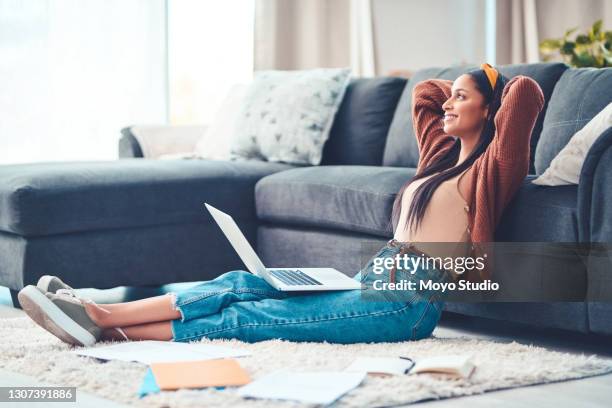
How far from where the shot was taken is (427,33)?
6.10m


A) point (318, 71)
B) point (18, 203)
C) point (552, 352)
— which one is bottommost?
point (552, 352)

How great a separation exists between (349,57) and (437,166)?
A: 3.21 metres

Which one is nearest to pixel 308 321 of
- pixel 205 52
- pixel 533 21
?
pixel 205 52

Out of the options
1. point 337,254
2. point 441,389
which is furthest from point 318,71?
point 441,389

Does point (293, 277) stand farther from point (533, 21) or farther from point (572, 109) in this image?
point (533, 21)

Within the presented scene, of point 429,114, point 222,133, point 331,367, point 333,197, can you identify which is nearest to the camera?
point 331,367

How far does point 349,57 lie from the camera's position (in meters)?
5.70

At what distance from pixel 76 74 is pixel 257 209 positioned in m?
1.80

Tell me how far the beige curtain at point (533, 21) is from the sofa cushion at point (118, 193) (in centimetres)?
308

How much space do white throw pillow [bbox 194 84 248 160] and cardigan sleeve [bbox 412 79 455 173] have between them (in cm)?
140

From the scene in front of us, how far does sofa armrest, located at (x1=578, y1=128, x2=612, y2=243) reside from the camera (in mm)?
2266

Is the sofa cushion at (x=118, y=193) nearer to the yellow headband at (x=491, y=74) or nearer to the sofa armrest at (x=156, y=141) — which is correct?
the sofa armrest at (x=156, y=141)

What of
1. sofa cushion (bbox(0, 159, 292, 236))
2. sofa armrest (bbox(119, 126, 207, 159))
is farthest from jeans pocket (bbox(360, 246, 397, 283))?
sofa armrest (bbox(119, 126, 207, 159))

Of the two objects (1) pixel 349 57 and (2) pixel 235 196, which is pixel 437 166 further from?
(1) pixel 349 57
